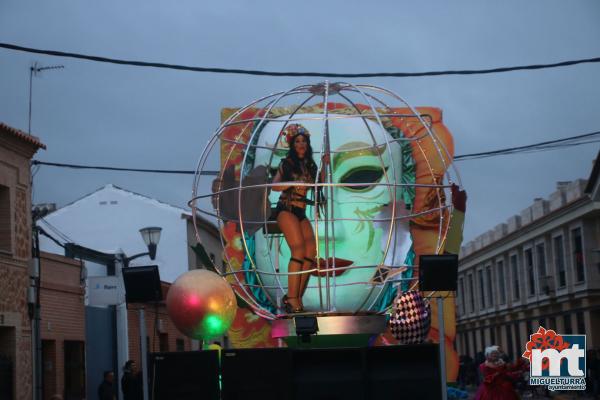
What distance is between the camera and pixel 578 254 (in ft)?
126

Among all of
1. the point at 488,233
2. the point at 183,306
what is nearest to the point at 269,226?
the point at 183,306

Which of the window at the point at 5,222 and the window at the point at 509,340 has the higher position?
the window at the point at 5,222

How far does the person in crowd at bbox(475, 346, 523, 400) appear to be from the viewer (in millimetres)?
9094

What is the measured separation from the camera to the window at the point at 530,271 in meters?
46.4

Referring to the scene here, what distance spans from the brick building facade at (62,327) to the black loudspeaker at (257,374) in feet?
30.8

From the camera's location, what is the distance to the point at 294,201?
1442 centimetres

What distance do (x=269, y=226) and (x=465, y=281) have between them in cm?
4741

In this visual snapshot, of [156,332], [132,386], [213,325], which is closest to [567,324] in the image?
[156,332]

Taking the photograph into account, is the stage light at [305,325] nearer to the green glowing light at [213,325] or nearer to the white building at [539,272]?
the green glowing light at [213,325]

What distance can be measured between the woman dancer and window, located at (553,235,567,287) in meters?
27.6

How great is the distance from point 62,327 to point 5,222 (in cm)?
264

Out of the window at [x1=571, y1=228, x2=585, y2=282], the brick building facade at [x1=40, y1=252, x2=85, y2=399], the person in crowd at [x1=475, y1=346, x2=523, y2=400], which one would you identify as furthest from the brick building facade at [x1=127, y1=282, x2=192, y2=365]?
the window at [x1=571, y1=228, x2=585, y2=282]

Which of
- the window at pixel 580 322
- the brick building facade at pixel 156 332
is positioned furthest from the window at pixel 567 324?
the brick building facade at pixel 156 332

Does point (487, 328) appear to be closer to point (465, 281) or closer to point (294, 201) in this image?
point (465, 281)
